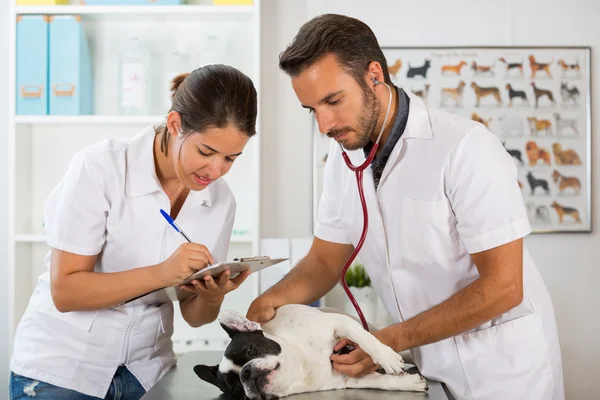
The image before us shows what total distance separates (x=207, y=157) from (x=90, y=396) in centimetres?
61

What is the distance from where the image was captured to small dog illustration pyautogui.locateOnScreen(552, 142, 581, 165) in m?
2.84

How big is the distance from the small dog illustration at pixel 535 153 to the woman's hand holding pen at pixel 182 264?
192cm

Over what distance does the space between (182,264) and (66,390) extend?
16.5 inches

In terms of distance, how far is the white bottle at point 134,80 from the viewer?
2670 millimetres

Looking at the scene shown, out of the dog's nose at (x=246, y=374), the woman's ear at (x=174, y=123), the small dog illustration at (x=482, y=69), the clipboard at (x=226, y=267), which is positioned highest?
the small dog illustration at (x=482, y=69)

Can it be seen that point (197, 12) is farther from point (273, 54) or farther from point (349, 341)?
point (349, 341)

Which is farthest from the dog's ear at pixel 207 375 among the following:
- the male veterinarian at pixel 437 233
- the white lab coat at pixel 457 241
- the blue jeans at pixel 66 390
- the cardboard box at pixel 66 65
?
the cardboard box at pixel 66 65

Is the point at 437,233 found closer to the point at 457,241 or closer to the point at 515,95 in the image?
the point at 457,241

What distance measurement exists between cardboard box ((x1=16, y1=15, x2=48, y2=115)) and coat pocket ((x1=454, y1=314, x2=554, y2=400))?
2.02m

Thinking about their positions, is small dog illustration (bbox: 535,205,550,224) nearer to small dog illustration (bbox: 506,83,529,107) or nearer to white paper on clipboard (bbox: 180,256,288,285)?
small dog illustration (bbox: 506,83,529,107)

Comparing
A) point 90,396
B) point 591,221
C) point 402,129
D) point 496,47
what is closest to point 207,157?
point 402,129

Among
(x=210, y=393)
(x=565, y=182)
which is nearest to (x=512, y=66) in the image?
(x=565, y=182)

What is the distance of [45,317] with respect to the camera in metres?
1.52

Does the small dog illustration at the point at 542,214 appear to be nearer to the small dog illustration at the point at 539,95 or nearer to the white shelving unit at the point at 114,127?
the small dog illustration at the point at 539,95
